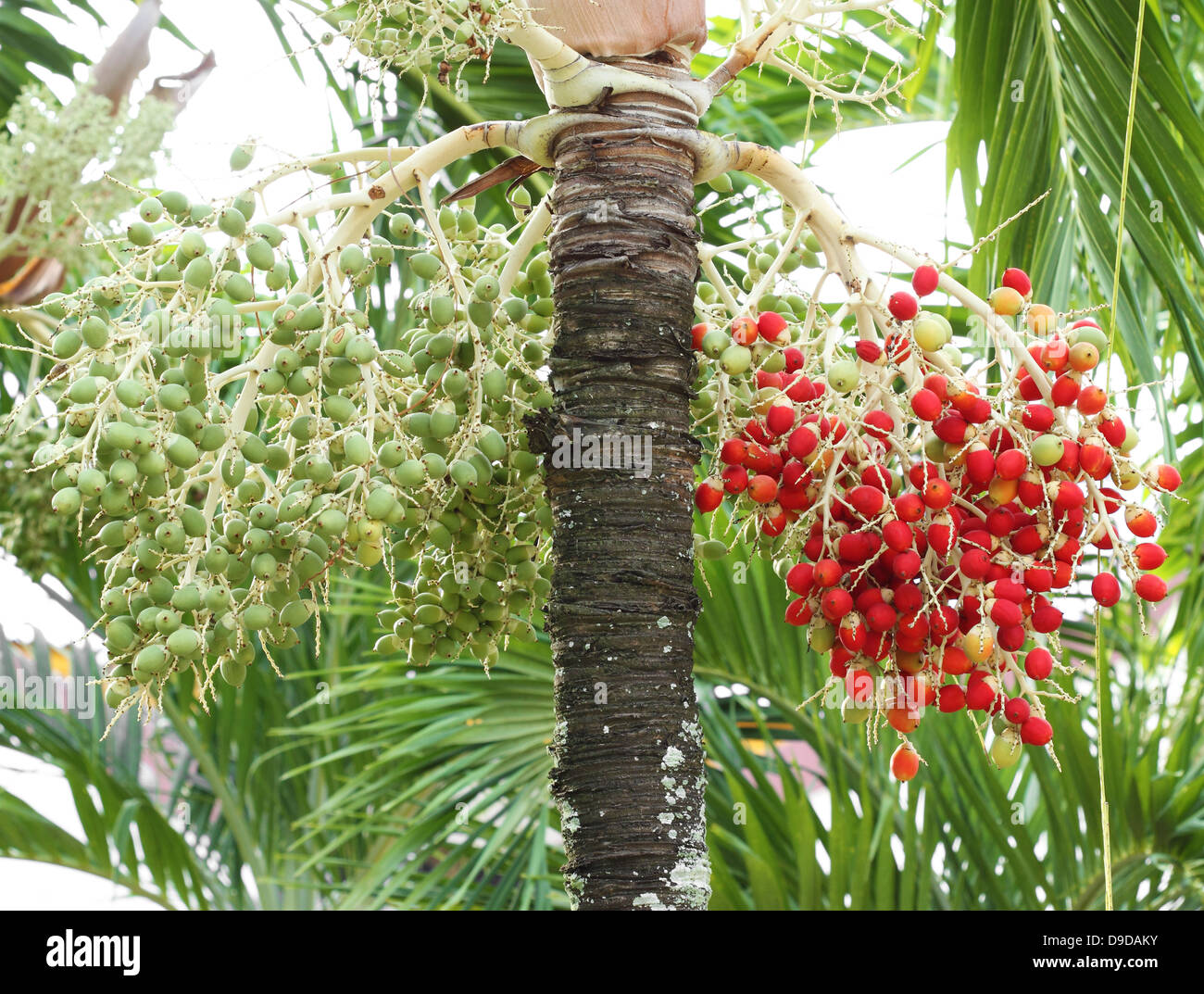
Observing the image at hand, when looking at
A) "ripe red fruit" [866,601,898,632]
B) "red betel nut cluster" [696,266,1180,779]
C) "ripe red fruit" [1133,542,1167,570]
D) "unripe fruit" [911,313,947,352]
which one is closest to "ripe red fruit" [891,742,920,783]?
"red betel nut cluster" [696,266,1180,779]

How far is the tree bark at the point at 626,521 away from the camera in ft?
2.92

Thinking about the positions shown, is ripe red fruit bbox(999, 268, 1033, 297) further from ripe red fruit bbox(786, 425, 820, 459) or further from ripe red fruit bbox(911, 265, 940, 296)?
ripe red fruit bbox(786, 425, 820, 459)

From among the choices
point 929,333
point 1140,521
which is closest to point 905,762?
point 1140,521

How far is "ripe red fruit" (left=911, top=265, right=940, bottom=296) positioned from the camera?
40.6 inches

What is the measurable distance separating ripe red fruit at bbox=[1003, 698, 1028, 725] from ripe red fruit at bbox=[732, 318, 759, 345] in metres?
0.40

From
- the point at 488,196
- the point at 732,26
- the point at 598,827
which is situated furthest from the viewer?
the point at 732,26

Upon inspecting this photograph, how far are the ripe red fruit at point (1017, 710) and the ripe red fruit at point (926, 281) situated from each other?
14.7 inches

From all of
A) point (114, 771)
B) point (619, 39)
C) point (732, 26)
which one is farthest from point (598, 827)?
point (114, 771)

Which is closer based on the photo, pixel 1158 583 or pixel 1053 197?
pixel 1158 583

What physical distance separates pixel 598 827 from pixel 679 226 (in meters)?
0.50

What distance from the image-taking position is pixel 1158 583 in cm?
102

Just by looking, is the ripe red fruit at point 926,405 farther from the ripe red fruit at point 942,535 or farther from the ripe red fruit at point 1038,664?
the ripe red fruit at point 1038,664

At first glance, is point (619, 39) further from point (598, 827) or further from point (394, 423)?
point (598, 827)

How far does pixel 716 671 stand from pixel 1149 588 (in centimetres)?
158
